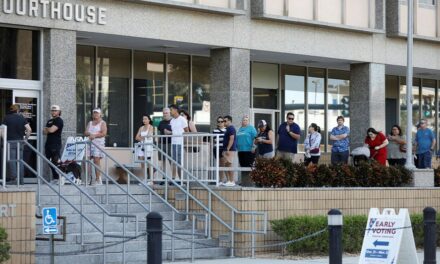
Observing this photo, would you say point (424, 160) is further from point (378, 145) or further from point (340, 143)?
point (340, 143)

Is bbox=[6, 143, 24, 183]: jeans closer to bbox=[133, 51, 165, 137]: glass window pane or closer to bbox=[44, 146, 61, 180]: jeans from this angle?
bbox=[44, 146, 61, 180]: jeans

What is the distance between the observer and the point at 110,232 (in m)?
18.3

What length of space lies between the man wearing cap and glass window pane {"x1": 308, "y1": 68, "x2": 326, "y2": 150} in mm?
12780

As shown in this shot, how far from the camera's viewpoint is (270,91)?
3153 centimetres

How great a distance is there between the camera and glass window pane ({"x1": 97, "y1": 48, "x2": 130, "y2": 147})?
2681cm

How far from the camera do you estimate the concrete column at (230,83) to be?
26500 millimetres

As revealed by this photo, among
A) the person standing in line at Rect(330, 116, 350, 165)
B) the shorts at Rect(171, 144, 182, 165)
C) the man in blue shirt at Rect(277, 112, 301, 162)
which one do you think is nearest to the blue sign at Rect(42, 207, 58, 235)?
the shorts at Rect(171, 144, 182, 165)

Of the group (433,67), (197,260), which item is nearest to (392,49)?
(433,67)

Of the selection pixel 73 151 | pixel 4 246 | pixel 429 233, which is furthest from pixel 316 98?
pixel 4 246

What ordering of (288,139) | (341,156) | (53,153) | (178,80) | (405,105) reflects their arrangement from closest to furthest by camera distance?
(53,153) < (288,139) < (341,156) < (178,80) < (405,105)

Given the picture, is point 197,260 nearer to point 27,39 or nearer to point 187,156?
point 187,156

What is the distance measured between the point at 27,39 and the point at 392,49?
1235 cm

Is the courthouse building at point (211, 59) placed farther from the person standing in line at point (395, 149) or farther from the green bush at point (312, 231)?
the green bush at point (312, 231)

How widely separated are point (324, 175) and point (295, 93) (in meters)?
11.0
